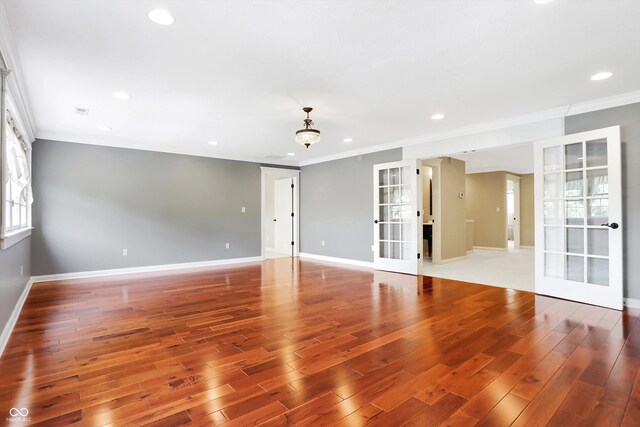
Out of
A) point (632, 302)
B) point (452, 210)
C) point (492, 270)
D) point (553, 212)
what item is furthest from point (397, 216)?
point (632, 302)

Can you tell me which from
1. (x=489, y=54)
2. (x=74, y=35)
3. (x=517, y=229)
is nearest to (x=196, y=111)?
(x=74, y=35)

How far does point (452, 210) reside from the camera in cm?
771

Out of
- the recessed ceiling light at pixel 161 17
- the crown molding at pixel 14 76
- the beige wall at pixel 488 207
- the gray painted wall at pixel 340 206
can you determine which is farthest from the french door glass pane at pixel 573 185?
the beige wall at pixel 488 207

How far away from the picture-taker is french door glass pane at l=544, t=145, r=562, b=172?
13.8 feet

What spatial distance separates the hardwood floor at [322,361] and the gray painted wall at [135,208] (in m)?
1.56

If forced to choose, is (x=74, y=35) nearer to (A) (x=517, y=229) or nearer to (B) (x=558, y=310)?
(B) (x=558, y=310)

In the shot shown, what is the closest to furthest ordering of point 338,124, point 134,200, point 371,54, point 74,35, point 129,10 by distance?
point 129,10 < point 74,35 < point 371,54 < point 338,124 < point 134,200

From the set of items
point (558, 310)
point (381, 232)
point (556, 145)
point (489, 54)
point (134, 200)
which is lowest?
point (558, 310)

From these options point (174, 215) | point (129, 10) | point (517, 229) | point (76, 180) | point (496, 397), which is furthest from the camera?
point (517, 229)

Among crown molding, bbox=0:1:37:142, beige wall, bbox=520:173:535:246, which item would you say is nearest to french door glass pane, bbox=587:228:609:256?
crown molding, bbox=0:1:37:142

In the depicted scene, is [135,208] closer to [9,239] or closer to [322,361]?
[9,239]

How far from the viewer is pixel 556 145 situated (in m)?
4.18

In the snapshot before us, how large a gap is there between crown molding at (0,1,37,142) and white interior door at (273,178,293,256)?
5.22 metres

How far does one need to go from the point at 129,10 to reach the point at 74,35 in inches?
26.5
